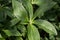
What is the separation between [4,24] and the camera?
3.95ft

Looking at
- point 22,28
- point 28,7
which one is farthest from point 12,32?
point 28,7

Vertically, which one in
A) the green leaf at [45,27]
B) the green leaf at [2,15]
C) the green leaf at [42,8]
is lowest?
the green leaf at [45,27]

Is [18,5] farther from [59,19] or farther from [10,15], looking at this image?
[59,19]

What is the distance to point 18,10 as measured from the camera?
1.04 m

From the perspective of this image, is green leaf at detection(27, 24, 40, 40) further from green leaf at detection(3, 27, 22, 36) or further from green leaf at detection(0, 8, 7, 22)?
green leaf at detection(0, 8, 7, 22)

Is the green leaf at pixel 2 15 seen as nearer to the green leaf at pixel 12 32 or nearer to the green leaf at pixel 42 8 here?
the green leaf at pixel 12 32

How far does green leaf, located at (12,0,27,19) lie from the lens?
1027mm

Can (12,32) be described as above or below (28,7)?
below

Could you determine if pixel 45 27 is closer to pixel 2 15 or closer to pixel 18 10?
pixel 18 10

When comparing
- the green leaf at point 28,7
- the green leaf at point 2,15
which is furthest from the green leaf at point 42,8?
the green leaf at point 2,15

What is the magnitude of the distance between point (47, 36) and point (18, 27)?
0.41 metres

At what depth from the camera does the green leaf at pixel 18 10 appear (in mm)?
1027

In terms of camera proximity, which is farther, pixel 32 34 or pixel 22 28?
pixel 22 28

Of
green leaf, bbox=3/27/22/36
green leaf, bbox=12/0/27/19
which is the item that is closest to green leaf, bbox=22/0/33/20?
green leaf, bbox=12/0/27/19
